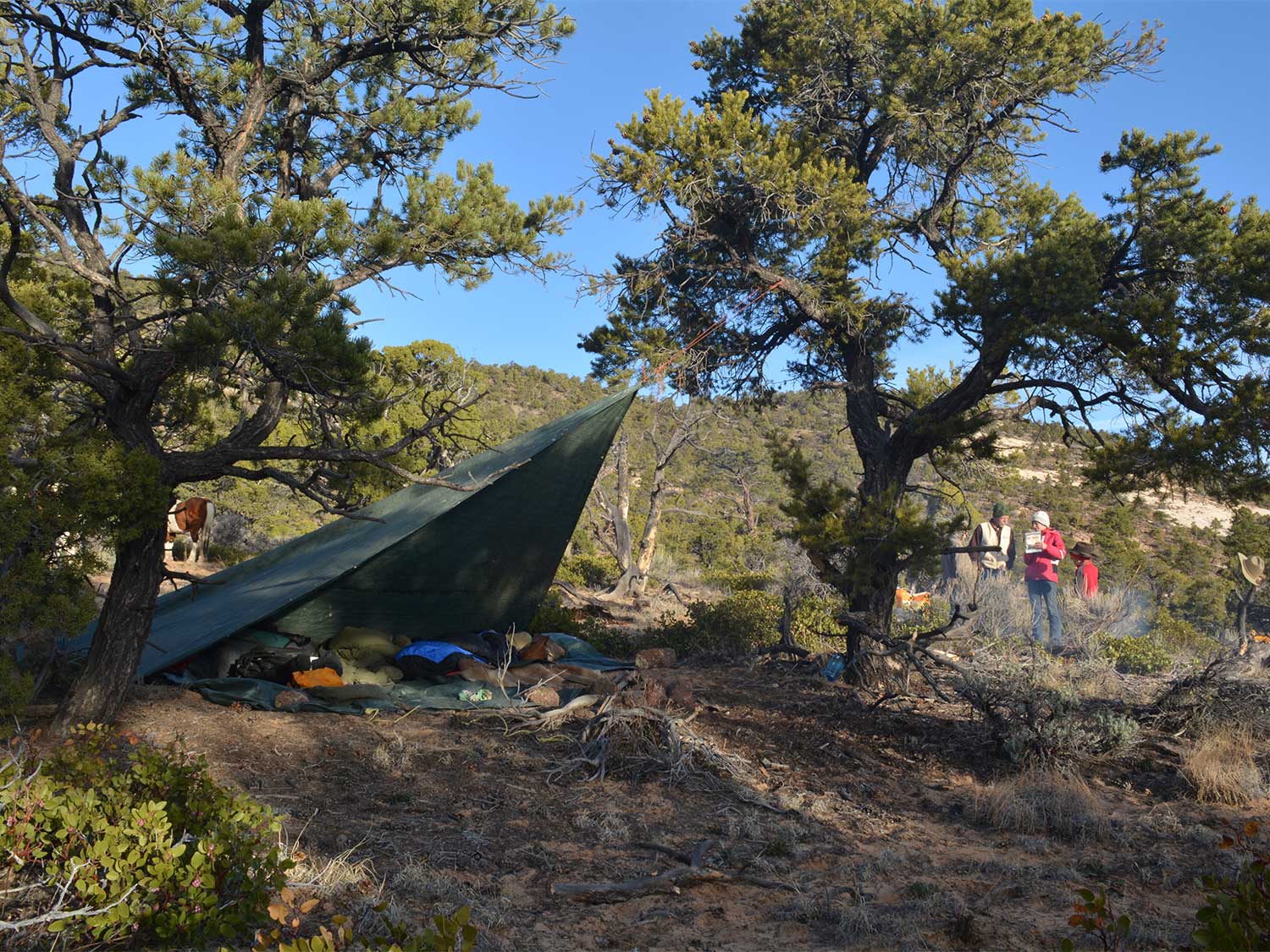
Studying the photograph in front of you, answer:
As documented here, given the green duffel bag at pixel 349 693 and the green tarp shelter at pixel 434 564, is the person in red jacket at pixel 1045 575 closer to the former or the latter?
the green tarp shelter at pixel 434 564

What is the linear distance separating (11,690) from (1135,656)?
12146 mm

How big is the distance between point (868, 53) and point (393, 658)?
7162 millimetres

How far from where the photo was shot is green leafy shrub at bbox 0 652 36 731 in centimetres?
441

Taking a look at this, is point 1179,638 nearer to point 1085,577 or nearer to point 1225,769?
point 1085,577

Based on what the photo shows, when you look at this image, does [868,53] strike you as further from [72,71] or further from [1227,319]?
[72,71]

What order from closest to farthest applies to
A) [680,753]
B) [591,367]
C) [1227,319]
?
[680,753], [1227,319], [591,367]

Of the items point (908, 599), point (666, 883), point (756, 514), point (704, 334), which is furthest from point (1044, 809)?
point (756, 514)

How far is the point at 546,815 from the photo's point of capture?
482cm

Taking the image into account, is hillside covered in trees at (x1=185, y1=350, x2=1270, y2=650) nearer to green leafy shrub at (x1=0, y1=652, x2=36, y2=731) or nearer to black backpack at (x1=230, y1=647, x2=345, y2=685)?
black backpack at (x1=230, y1=647, x2=345, y2=685)

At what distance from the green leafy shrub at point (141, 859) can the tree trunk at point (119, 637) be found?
198 cm

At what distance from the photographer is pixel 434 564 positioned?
7582mm

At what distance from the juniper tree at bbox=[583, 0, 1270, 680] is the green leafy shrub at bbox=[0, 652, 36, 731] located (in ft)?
18.8

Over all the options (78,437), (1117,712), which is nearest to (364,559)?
(78,437)

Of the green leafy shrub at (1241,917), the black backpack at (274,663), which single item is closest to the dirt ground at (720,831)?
the black backpack at (274,663)
